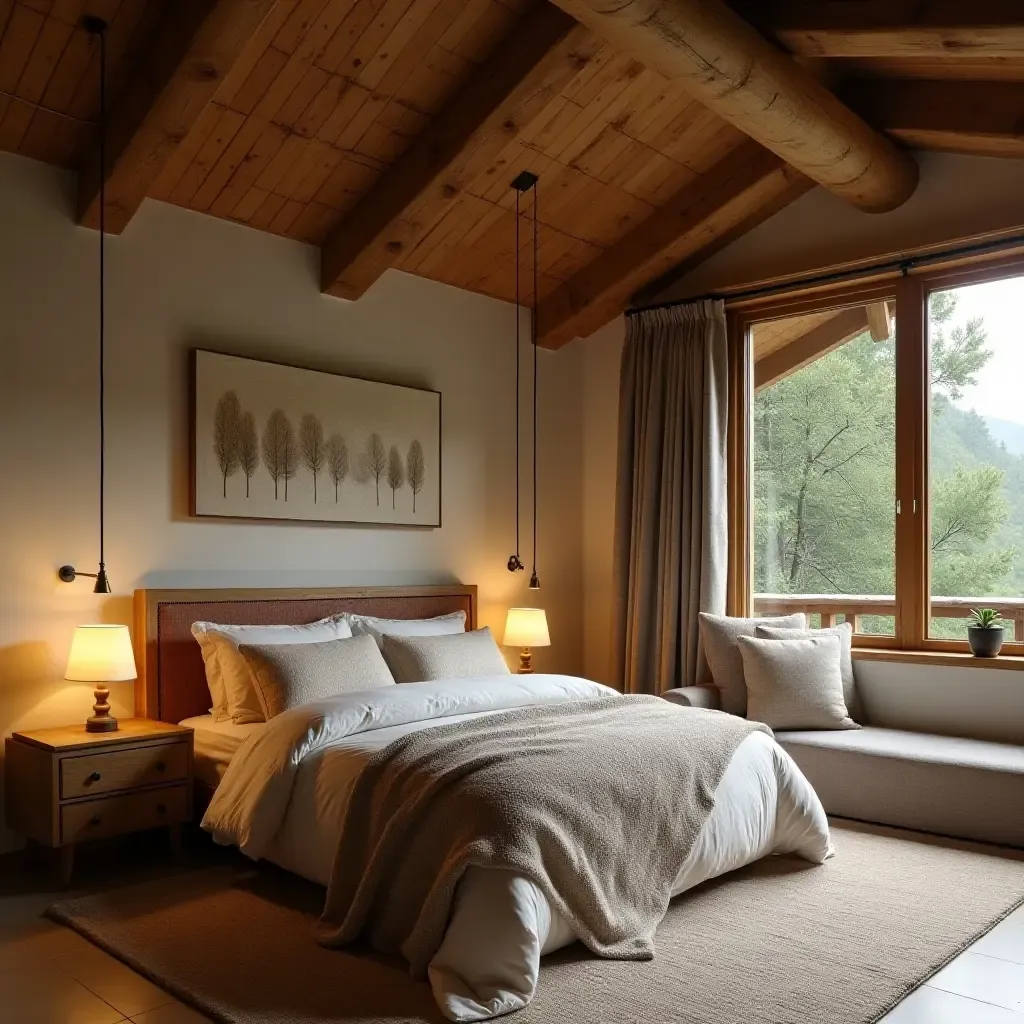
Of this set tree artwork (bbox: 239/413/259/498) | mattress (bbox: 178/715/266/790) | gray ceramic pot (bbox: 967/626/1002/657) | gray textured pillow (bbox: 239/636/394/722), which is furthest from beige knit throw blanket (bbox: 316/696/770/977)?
gray ceramic pot (bbox: 967/626/1002/657)

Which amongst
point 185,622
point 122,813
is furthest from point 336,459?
point 122,813

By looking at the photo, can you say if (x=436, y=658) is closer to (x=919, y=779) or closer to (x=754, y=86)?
(x=919, y=779)

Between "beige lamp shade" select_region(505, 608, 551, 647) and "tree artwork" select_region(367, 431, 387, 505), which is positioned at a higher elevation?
"tree artwork" select_region(367, 431, 387, 505)

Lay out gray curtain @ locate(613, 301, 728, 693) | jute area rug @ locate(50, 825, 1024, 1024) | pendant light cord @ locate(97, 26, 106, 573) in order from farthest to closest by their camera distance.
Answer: gray curtain @ locate(613, 301, 728, 693) → pendant light cord @ locate(97, 26, 106, 573) → jute area rug @ locate(50, 825, 1024, 1024)

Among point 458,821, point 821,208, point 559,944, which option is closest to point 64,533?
point 458,821

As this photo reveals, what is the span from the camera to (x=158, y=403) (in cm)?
424

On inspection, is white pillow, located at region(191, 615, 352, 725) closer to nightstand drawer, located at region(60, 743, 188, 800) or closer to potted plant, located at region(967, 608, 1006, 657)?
nightstand drawer, located at region(60, 743, 188, 800)

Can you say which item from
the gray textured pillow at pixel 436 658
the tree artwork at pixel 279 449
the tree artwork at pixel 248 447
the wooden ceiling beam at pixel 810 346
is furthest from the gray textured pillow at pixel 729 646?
the tree artwork at pixel 248 447

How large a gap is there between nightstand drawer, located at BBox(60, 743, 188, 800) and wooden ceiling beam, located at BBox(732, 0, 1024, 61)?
3414 millimetres

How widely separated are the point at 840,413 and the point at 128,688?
11.8ft

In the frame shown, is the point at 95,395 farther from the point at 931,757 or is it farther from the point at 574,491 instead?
the point at 931,757

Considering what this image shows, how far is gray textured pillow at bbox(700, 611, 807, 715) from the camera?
4.80 m

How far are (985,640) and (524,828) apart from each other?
2.71 metres

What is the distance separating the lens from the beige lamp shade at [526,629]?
5.24 m
